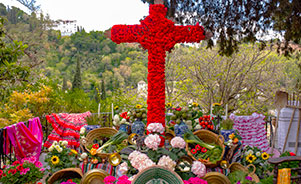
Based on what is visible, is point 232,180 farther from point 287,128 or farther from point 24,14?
Answer: point 24,14

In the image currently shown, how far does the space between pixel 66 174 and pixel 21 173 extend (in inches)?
24.6

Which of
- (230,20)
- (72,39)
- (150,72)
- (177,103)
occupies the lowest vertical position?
(177,103)

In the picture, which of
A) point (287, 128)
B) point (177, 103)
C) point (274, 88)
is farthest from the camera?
point (177, 103)

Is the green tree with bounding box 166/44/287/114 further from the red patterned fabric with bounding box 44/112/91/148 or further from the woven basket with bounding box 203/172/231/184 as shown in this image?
the woven basket with bounding box 203/172/231/184

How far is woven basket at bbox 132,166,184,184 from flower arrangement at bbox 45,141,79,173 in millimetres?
1683

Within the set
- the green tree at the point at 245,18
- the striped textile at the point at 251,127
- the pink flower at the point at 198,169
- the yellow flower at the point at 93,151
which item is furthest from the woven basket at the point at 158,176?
the green tree at the point at 245,18

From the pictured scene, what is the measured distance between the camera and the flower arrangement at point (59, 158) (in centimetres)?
338

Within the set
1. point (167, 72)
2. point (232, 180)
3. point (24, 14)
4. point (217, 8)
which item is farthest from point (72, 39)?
point (232, 180)

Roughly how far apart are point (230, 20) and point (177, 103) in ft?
21.1

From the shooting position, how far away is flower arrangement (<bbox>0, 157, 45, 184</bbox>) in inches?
131

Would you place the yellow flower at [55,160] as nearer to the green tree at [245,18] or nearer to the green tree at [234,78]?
the green tree at [245,18]

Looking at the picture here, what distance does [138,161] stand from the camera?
2455 mm

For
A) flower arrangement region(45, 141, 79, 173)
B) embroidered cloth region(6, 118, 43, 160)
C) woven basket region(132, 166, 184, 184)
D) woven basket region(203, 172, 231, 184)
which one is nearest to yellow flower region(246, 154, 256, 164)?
woven basket region(203, 172, 231, 184)

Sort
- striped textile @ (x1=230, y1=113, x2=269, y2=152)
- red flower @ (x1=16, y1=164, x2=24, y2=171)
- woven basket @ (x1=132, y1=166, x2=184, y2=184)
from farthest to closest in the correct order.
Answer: striped textile @ (x1=230, y1=113, x2=269, y2=152) → red flower @ (x1=16, y1=164, x2=24, y2=171) → woven basket @ (x1=132, y1=166, x2=184, y2=184)
